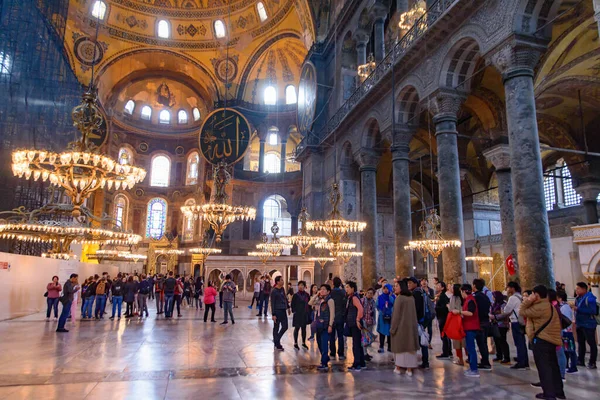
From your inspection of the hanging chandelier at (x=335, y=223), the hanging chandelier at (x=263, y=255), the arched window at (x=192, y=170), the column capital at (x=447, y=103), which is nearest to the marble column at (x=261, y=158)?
the arched window at (x=192, y=170)

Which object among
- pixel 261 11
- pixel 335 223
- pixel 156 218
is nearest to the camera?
pixel 335 223

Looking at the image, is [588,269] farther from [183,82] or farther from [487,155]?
[183,82]

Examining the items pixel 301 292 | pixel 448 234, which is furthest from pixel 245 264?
pixel 301 292

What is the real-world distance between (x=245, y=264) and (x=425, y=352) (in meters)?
13.0

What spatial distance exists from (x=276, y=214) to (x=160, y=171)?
911cm

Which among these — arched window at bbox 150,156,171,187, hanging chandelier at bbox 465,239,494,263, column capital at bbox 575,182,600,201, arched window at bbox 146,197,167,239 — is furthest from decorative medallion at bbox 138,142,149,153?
column capital at bbox 575,182,600,201

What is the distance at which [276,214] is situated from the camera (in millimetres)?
27812

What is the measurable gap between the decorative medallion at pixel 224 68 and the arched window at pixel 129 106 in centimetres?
668

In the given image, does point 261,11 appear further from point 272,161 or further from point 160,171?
A: point 160,171

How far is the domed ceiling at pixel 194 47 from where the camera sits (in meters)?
24.3

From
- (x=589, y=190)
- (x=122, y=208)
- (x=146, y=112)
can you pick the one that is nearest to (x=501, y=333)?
(x=589, y=190)

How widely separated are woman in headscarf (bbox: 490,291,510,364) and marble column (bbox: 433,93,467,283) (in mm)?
3294

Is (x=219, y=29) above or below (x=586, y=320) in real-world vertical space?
above

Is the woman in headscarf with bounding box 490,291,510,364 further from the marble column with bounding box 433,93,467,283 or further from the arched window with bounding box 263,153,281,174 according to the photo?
the arched window with bounding box 263,153,281,174
